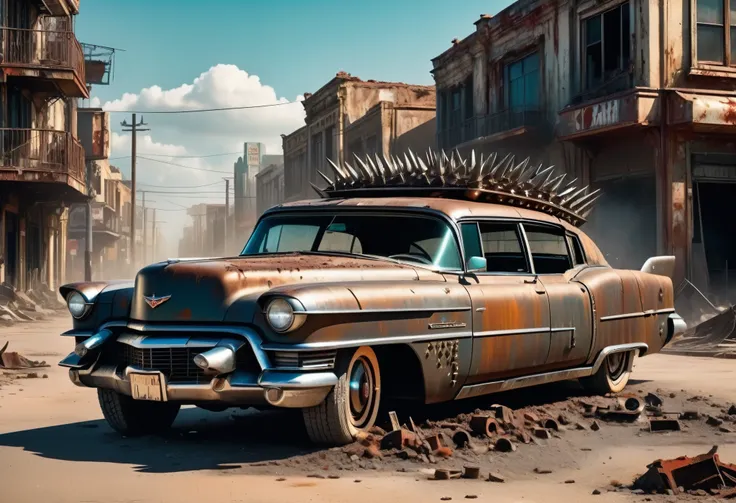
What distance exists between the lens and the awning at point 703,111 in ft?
62.8

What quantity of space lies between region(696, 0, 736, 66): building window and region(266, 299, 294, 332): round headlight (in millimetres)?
16925

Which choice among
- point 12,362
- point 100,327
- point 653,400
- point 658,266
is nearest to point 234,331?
point 100,327

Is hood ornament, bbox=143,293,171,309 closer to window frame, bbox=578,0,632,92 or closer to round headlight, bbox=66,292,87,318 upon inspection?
round headlight, bbox=66,292,87,318

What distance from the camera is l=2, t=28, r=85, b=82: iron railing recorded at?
24797 millimetres

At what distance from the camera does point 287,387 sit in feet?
17.7

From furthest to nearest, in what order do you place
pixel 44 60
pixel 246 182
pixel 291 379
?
pixel 246 182
pixel 44 60
pixel 291 379

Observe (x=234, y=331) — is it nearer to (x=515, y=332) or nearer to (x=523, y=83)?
(x=515, y=332)

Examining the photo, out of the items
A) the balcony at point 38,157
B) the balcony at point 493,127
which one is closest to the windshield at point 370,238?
the balcony at point 493,127

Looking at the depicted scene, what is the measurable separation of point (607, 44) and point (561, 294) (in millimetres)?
15355

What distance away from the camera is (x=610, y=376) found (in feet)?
27.9

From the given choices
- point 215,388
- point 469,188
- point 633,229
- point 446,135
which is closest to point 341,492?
point 215,388

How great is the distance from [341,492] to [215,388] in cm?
106

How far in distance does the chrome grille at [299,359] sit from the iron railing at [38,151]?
64.6 feet

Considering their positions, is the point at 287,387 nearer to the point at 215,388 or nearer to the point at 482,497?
the point at 215,388
